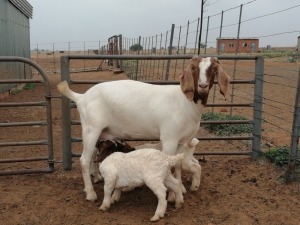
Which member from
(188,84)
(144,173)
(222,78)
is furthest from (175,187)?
(222,78)

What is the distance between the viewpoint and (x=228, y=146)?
6.93 meters

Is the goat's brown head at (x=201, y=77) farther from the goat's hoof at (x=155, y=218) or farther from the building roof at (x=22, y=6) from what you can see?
the building roof at (x=22, y=6)

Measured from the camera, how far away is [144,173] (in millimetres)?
3969

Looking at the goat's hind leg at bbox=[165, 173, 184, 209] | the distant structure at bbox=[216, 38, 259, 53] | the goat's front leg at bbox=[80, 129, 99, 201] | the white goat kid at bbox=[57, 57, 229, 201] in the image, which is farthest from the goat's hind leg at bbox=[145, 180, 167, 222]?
the distant structure at bbox=[216, 38, 259, 53]

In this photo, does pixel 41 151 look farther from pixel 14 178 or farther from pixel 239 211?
pixel 239 211

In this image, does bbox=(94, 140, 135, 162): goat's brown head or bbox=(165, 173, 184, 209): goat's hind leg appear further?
bbox=(94, 140, 135, 162): goat's brown head

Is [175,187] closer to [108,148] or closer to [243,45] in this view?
[108,148]

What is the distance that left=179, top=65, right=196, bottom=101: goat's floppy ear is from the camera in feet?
13.4

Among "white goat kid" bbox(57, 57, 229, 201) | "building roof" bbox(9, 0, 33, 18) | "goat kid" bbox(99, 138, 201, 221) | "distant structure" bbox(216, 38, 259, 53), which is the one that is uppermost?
"building roof" bbox(9, 0, 33, 18)

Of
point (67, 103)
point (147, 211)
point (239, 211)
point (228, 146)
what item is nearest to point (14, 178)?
point (67, 103)

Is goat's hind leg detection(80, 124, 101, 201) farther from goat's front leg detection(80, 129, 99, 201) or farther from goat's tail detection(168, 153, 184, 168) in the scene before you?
goat's tail detection(168, 153, 184, 168)

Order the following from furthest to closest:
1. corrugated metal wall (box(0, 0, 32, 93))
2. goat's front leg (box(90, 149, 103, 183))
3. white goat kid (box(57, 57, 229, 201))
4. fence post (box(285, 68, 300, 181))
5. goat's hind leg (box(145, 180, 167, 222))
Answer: corrugated metal wall (box(0, 0, 32, 93)) < goat's front leg (box(90, 149, 103, 183)) < fence post (box(285, 68, 300, 181)) < white goat kid (box(57, 57, 229, 201)) < goat's hind leg (box(145, 180, 167, 222))

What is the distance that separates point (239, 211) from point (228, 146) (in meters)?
2.80

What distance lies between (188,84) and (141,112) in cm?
69
